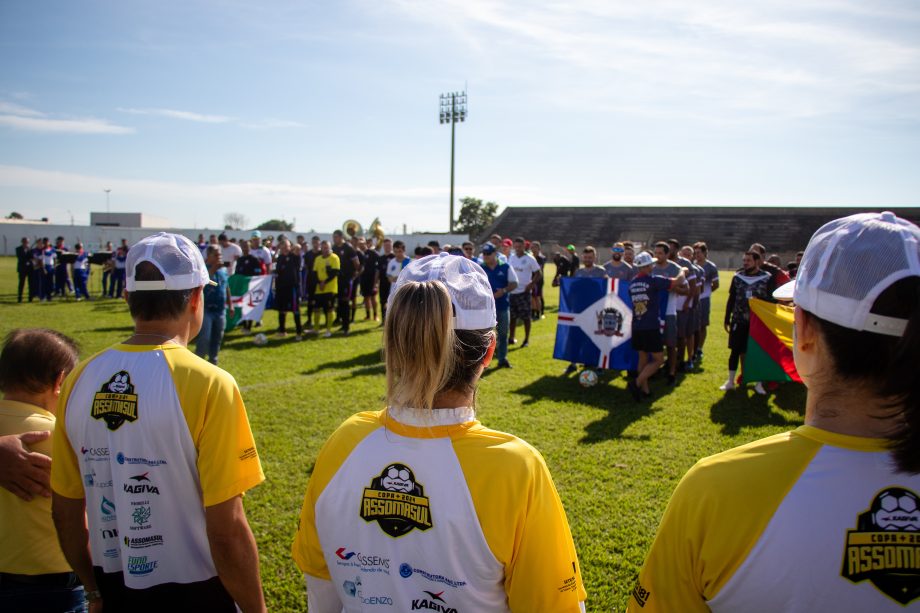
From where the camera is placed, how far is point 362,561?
1.57 metres

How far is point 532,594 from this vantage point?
4.92 feet

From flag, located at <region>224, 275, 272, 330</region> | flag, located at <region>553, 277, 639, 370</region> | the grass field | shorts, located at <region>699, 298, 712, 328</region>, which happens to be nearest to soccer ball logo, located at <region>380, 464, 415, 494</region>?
the grass field

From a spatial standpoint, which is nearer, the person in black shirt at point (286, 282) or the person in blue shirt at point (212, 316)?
the person in blue shirt at point (212, 316)

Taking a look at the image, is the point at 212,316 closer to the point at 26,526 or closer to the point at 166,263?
the point at 26,526

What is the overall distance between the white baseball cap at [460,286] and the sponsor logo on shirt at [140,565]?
1.40 meters

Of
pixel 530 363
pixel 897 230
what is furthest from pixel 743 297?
pixel 897 230

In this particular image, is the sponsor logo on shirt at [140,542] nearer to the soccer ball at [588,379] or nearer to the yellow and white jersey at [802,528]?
the yellow and white jersey at [802,528]

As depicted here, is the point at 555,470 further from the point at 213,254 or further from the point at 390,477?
the point at 213,254

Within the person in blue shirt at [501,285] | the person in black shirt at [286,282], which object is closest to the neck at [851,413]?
the person in blue shirt at [501,285]

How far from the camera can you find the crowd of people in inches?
46.4

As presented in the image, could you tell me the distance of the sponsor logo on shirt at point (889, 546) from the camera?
116 cm

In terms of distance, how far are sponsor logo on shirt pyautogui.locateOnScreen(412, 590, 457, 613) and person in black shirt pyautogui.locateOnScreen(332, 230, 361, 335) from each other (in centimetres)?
1221

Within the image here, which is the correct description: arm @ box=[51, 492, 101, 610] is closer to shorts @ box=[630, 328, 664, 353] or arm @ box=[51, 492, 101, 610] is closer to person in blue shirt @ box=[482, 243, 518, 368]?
shorts @ box=[630, 328, 664, 353]

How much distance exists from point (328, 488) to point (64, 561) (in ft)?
4.86
